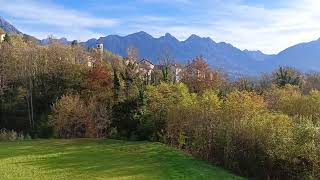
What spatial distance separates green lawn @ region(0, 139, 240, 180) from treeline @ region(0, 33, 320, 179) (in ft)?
11.7

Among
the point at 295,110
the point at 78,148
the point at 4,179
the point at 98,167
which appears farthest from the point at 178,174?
Answer: the point at 295,110

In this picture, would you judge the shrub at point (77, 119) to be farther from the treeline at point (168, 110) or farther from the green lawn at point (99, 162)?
the green lawn at point (99, 162)

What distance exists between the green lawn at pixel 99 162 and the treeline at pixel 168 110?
3573 millimetres

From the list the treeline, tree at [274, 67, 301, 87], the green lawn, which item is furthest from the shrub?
tree at [274, 67, 301, 87]

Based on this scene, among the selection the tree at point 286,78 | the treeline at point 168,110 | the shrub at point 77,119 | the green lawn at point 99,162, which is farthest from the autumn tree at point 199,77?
the green lawn at point 99,162

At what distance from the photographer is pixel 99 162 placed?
125ft

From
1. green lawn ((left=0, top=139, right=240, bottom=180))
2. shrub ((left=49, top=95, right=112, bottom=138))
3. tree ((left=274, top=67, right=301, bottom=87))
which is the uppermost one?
tree ((left=274, top=67, right=301, bottom=87))

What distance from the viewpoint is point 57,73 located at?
75562 millimetres

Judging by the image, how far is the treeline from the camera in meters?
38.5

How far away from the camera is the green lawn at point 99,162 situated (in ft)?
108

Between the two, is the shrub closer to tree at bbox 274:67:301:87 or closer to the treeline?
the treeline

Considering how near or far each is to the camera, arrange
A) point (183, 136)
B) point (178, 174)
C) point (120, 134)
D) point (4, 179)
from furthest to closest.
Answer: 1. point (120, 134)
2. point (183, 136)
3. point (178, 174)
4. point (4, 179)

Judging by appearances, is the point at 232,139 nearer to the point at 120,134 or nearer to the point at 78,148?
the point at 78,148

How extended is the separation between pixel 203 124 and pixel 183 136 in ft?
11.4
